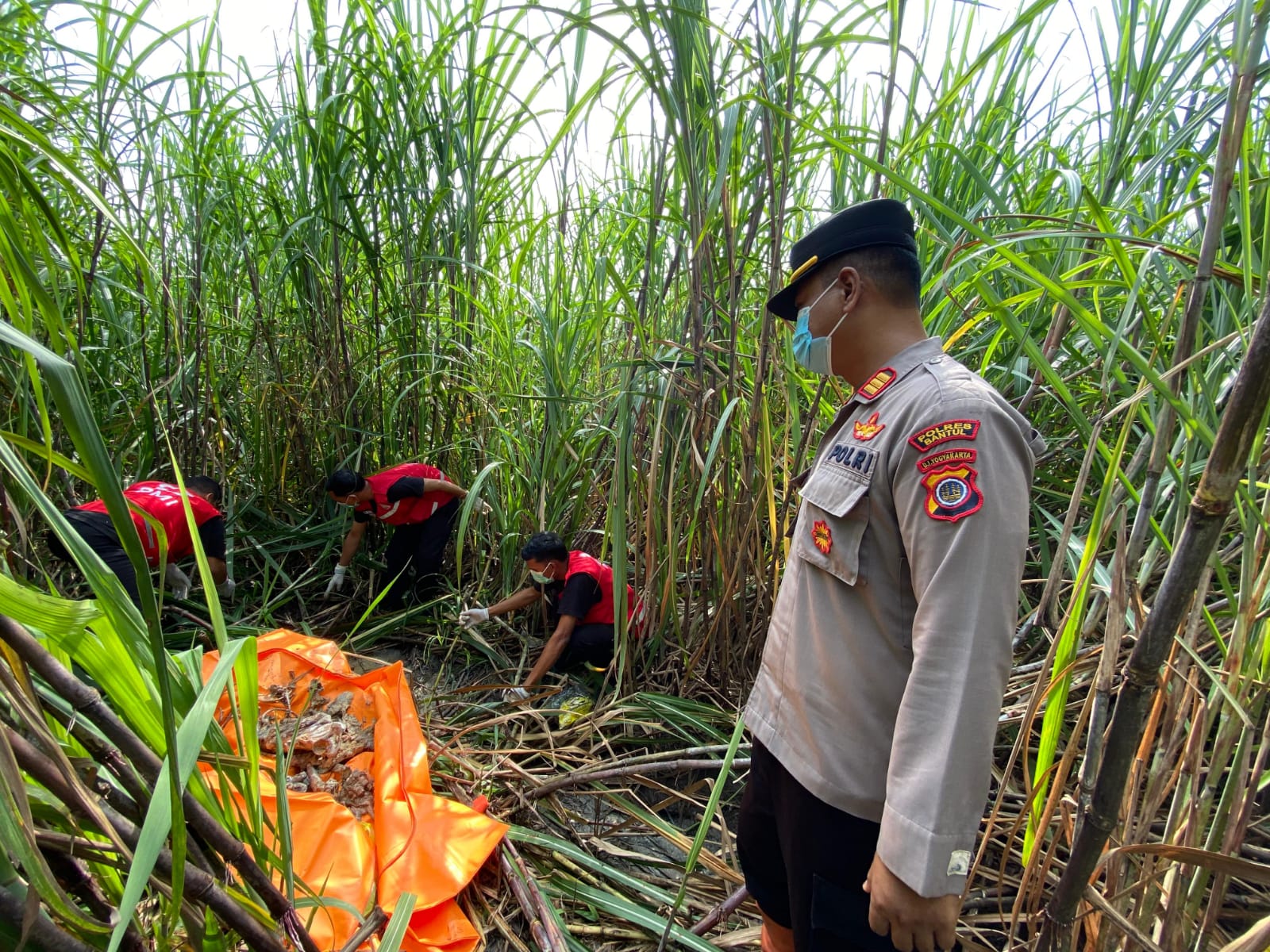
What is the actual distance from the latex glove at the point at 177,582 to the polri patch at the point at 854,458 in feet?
9.99

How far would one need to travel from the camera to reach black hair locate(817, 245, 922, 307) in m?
1.01

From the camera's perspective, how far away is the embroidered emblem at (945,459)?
824 millimetres

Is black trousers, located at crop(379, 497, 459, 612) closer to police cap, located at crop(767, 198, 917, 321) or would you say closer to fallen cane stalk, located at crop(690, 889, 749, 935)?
fallen cane stalk, located at crop(690, 889, 749, 935)

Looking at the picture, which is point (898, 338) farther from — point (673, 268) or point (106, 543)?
point (106, 543)

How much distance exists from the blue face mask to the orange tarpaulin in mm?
1186

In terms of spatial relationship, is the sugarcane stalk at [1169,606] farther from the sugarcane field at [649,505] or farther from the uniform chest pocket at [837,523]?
the uniform chest pocket at [837,523]

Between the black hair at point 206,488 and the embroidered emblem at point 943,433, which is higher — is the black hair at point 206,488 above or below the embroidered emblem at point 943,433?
below

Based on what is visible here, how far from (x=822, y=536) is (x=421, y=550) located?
2.74m

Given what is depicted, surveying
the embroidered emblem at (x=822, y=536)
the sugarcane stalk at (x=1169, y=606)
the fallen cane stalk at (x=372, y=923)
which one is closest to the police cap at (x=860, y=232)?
the embroidered emblem at (x=822, y=536)

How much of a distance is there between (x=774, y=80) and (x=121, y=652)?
165 cm

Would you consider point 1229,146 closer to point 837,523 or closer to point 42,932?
point 837,523

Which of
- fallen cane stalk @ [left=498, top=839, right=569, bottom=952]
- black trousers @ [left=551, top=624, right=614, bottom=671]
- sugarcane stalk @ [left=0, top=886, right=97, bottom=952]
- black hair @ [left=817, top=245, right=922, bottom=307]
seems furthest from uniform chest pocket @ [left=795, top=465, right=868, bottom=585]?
black trousers @ [left=551, top=624, right=614, bottom=671]

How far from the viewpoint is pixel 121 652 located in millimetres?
584

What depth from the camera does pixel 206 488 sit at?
285cm
